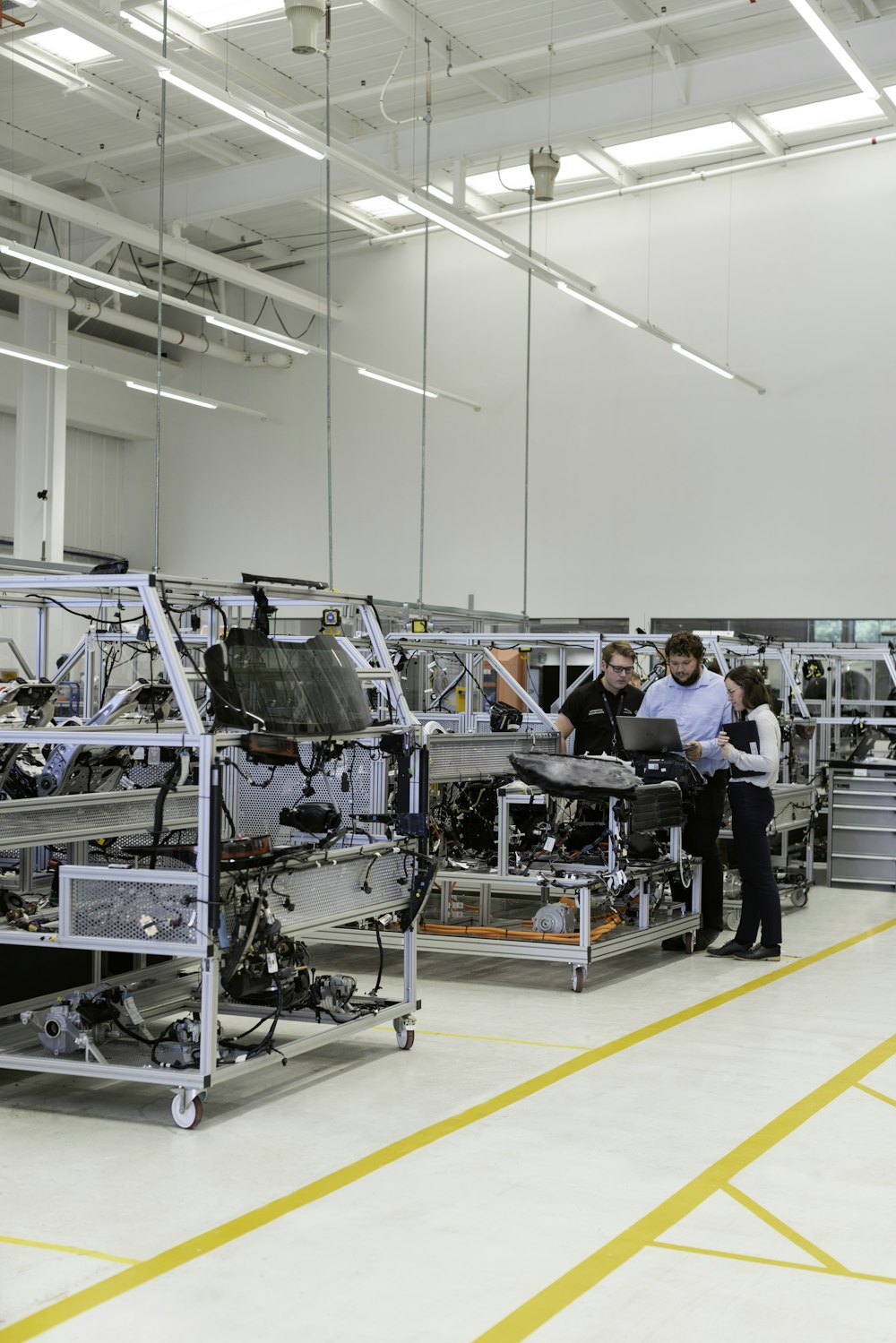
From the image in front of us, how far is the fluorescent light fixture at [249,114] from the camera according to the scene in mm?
8281

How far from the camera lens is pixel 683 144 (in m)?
16.1

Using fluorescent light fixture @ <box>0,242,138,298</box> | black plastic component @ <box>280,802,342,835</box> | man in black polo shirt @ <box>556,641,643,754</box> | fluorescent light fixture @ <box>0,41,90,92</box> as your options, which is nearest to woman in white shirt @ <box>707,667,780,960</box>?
man in black polo shirt @ <box>556,641,643,754</box>

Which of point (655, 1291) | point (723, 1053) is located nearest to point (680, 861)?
point (723, 1053)

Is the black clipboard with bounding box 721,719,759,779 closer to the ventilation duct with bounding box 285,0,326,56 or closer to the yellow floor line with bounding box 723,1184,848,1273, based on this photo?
the yellow floor line with bounding box 723,1184,848,1273

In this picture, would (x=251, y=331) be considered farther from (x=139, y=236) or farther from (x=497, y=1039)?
(x=497, y=1039)

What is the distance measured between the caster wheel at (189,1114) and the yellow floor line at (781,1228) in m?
1.69

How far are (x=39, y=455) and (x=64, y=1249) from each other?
15.6 meters

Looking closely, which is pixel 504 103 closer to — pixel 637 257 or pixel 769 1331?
pixel 637 257

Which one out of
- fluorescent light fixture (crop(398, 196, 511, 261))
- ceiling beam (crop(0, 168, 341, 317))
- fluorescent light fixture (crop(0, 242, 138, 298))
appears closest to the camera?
fluorescent light fixture (crop(398, 196, 511, 261))

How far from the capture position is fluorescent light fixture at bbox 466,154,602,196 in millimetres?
16547

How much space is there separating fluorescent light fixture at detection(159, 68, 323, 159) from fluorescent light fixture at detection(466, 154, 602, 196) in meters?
7.31

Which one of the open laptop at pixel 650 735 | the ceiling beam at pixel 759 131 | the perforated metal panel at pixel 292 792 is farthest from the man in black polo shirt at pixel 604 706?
the ceiling beam at pixel 759 131

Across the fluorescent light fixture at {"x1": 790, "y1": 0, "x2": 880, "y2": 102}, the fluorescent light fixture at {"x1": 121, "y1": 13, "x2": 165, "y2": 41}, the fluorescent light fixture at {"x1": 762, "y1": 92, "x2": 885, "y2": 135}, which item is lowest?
the fluorescent light fixture at {"x1": 790, "y1": 0, "x2": 880, "y2": 102}

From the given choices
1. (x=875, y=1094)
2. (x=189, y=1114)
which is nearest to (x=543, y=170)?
(x=875, y=1094)
